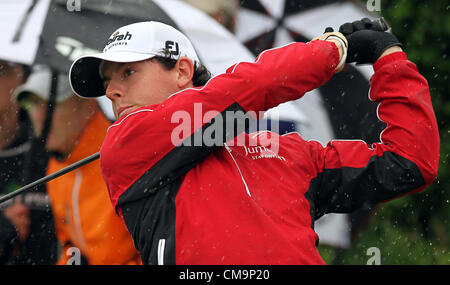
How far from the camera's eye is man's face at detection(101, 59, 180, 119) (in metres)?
1.88

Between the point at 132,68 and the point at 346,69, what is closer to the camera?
the point at 132,68

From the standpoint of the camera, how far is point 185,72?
202cm

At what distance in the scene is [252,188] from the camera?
1713mm

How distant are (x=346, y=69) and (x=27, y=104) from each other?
5.35ft

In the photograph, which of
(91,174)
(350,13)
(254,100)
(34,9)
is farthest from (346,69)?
(254,100)

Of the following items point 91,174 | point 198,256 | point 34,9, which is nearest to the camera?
point 198,256

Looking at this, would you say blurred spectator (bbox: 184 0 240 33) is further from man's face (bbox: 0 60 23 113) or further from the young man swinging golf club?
the young man swinging golf club

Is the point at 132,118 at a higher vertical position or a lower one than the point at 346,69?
higher

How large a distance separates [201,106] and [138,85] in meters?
0.29

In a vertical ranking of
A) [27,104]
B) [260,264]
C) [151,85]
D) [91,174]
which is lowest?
[91,174]

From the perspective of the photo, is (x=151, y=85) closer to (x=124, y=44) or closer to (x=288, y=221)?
(x=124, y=44)

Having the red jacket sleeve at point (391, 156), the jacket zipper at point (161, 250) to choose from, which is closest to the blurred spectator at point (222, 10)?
the red jacket sleeve at point (391, 156)

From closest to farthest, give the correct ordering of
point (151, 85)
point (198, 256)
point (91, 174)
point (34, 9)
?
point (198, 256), point (151, 85), point (91, 174), point (34, 9)

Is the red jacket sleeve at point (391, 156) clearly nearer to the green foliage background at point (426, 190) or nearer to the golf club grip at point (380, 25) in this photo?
the golf club grip at point (380, 25)
